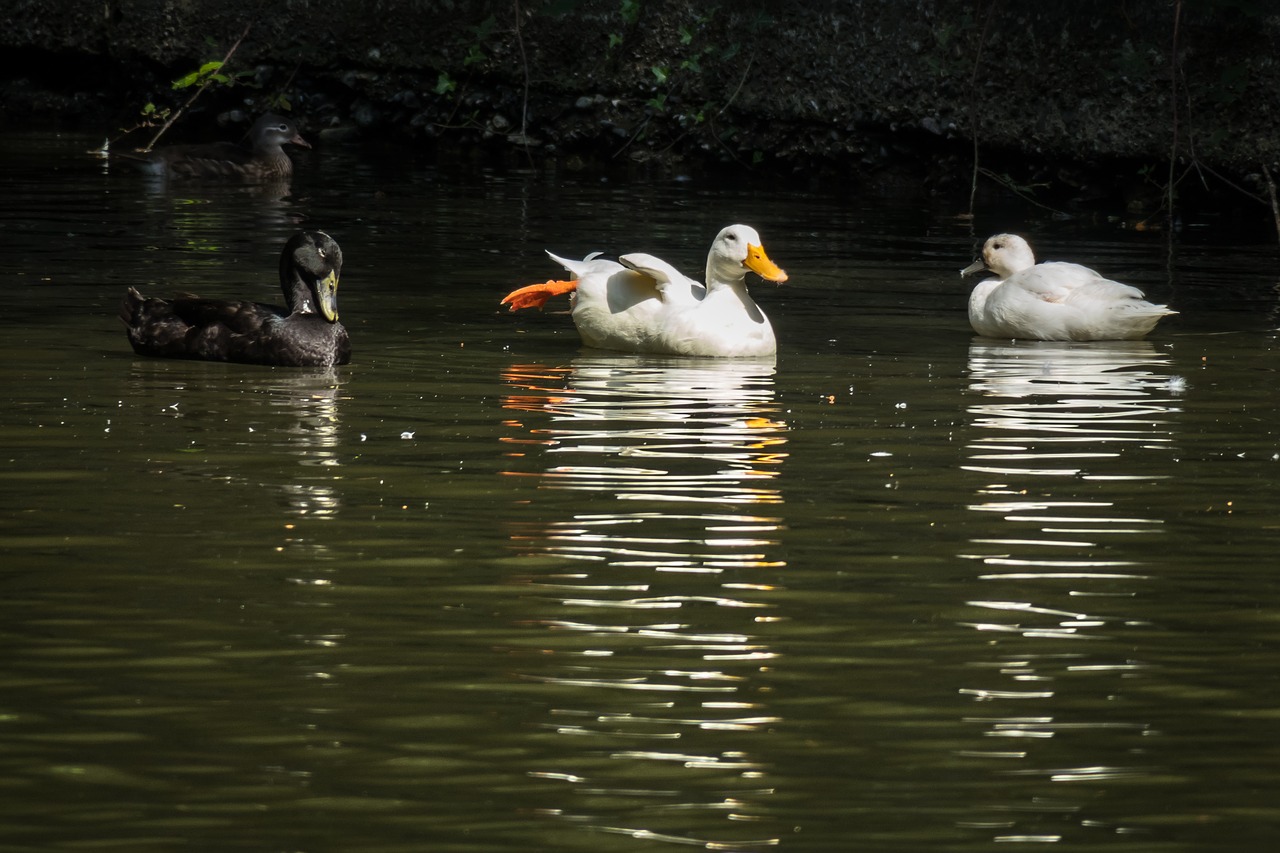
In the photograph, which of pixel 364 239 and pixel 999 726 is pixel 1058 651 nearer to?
pixel 999 726

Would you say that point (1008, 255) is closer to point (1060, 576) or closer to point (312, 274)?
point (312, 274)

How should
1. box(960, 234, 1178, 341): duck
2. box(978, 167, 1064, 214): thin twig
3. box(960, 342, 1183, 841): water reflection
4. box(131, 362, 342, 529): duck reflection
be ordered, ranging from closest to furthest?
box(960, 342, 1183, 841): water reflection, box(131, 362, 342, 529): duck reflection, box(960, 234, 1178, 341): duck, box(978, 167, 1064, 214): thin twig

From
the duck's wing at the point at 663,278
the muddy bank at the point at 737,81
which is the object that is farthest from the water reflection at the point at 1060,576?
the muddy bank at the point at 737,81

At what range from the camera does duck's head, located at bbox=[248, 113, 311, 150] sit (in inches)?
727

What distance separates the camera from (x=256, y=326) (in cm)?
927

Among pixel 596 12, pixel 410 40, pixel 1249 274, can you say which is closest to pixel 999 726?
pixel 1249 274

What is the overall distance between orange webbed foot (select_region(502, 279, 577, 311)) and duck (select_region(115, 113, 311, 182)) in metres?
7.95

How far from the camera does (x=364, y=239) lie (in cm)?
1380

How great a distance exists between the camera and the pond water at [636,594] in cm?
385

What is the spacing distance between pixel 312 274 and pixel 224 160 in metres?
8.72

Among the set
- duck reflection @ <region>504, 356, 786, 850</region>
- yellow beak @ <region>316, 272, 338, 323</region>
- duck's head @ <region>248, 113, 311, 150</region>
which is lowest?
duck reflection @ <region>504, 356, 786, 850</region>

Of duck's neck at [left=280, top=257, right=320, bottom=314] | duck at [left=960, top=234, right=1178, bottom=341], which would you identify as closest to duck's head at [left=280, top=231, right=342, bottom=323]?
duck's neck at [left=280, top=257, right=320, bottom=314]

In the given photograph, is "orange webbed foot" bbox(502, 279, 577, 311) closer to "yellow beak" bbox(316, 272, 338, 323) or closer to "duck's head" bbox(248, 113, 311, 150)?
"yellow beak" bbox(316, 272, 338, 323)

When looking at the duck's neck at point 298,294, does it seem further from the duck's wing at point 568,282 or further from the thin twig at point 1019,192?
the thin twig at point 1019,192
